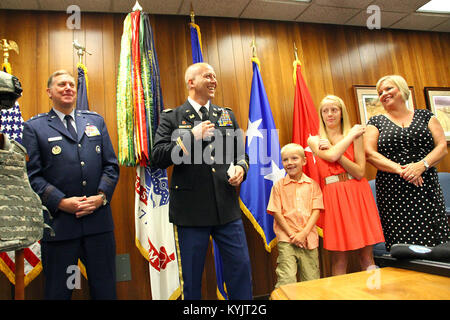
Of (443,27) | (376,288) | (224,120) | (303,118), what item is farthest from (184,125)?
(443,27)

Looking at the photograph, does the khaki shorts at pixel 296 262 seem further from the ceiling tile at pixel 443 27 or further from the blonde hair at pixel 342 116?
the ceiling tile at pixel 443 27

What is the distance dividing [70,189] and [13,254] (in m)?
0.93

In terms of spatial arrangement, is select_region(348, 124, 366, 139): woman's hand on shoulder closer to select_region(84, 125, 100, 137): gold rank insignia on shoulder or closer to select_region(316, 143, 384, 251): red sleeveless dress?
select_region(316, 143, 384, 251): red sleeveless dress

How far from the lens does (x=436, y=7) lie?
3414mm

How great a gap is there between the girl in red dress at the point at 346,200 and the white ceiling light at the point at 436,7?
235cm

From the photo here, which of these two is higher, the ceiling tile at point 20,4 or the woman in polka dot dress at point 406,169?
the ceiling tile at point 20,4

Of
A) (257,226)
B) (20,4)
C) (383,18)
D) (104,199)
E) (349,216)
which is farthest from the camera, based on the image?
(383,18)

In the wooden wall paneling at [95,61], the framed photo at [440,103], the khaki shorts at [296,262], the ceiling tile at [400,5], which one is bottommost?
the khaki shorts at [296,262]

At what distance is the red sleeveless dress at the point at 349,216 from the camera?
1927mm

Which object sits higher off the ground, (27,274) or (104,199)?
(104,199)

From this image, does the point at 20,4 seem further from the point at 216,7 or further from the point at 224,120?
the point at 224,120

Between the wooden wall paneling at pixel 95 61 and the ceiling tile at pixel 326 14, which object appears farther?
the ceiling tile at pixel 326 14

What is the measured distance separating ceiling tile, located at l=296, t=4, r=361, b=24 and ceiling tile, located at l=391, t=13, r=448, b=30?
0.74 meters

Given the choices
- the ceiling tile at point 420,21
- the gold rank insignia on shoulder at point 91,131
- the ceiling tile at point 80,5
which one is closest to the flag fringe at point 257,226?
the gold rank insignia on shoulder at point 91,131
